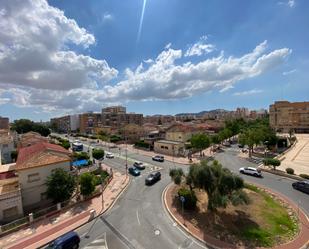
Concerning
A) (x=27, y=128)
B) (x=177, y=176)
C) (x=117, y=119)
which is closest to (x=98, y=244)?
(x=177, y=176)

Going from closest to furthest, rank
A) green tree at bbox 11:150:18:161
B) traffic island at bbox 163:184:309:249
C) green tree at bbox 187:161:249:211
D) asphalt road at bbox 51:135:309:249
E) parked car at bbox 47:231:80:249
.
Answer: parked car at bbox 47:231:80:249 < asphalt road at bbox 51:135:309:249 < traffic island at bbox 163:184:309:249 < green tree at bbox 187:161:249:211 < green tree at bbox 11:150:18:161

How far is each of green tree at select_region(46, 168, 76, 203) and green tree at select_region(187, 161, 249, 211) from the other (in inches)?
653

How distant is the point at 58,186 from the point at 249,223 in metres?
23.1

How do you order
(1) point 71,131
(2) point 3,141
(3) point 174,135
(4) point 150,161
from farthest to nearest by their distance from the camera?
(1) point 71,131
(3) point 174,135
(2) point 3,141
(4) point 150,161

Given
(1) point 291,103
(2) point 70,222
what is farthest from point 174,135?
(1) point 291,103

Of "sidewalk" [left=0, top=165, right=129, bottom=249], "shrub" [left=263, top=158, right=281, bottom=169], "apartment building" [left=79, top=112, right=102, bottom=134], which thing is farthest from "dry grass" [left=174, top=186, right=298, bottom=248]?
"apartment building" [left=79, top=112, right=102, bottom=134]

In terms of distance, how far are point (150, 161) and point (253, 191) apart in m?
24.5

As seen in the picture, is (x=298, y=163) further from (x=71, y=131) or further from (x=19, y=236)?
(x=71, y=131)

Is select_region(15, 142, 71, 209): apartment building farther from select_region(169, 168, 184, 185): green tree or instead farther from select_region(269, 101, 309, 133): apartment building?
select_region(269, 101, 309, 133): apartment building

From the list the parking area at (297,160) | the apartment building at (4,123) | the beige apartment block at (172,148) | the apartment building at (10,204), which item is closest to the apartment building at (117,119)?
the beige apartment block at (172,148)

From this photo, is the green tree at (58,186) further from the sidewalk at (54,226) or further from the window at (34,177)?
the sidewalk at (54,226)

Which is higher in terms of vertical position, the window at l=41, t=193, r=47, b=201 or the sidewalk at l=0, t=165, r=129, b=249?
the window at l=41, t=193, r=47, b=201

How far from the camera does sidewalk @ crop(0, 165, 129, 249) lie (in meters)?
17.1

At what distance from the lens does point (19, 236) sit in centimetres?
1808
